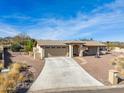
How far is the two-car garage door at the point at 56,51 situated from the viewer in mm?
37963

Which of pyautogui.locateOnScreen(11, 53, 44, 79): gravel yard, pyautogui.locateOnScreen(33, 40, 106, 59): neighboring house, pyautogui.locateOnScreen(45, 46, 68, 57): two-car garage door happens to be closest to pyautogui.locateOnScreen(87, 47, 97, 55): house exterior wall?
pyautogui.locateOnScreen(33, 40, 106, 59): neighboring house

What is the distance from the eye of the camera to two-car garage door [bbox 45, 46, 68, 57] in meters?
38.0

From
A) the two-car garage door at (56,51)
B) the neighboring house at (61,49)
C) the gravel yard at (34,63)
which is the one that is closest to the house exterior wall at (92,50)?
the neighboring house at (61,49)

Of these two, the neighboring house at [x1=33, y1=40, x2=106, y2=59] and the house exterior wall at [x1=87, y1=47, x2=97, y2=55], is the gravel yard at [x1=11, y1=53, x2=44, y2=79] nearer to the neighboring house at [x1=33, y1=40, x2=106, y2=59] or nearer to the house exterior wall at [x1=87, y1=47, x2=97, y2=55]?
the neighboring house at [x1=33, y1=40, x2=106, y2=59]

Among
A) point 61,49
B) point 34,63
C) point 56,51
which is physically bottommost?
point 34,63

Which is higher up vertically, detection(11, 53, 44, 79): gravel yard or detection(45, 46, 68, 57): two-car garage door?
detection(45, 46, 68, 57): two-car garage door

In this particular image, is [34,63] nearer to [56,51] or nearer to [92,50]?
[56,51]

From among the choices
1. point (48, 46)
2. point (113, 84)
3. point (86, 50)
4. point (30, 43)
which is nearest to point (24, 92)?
point (113, 84)

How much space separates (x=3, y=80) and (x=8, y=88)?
3.60 feet

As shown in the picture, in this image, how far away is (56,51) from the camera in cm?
3922

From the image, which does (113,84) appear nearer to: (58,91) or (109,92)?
(109,92)

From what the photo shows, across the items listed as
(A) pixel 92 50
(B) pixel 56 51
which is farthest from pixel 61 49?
(A) pixel 92 50

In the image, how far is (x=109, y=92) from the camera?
48.5ft

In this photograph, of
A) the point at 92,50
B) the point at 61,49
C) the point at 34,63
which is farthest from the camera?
the point at 92,50
